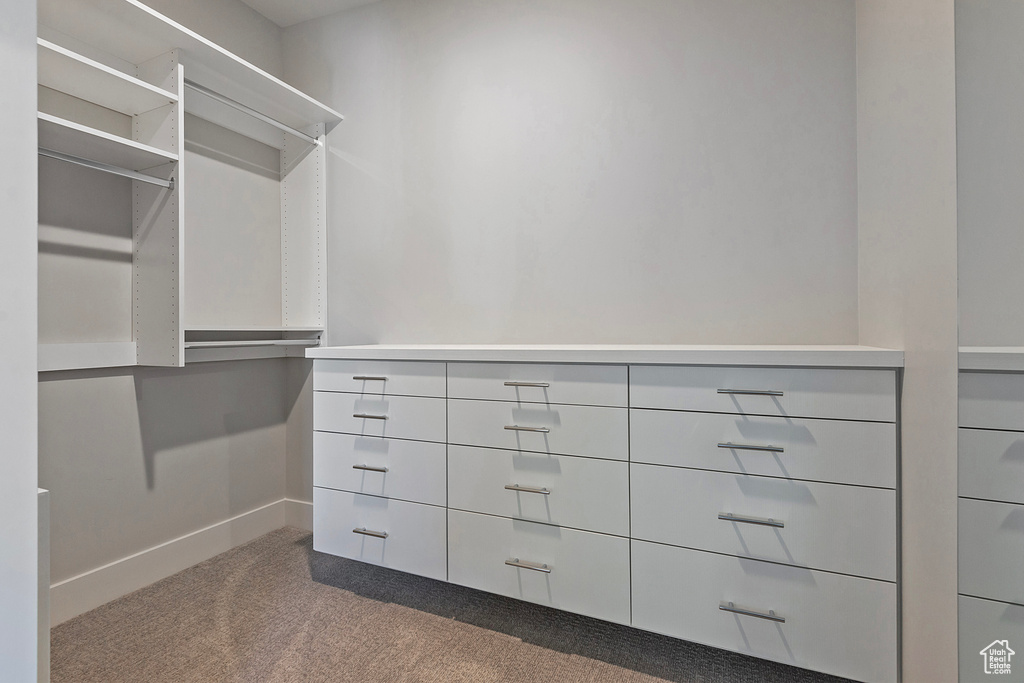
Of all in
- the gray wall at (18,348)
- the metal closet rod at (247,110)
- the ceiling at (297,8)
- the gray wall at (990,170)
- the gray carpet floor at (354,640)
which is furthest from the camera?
the ceiling at (297,8)

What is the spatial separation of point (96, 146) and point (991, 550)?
2443mm

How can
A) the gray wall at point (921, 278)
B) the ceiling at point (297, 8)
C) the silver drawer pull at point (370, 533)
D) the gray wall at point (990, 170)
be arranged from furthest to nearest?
the ceiling at point (297, 8) < the silver drawer pull at point (370, 533) < the gray wall at point (921, 278) < the gray wall at point (990, 170)

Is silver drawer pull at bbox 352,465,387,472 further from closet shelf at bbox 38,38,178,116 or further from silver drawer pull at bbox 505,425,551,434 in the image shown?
closet shelf at bbox 38,38,178,116

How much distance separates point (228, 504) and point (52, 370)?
96 cm

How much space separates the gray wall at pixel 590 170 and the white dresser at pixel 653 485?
18.7 inches

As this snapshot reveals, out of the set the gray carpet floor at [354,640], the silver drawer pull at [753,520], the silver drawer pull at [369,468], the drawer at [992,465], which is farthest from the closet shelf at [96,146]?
the drawer at [992,465]

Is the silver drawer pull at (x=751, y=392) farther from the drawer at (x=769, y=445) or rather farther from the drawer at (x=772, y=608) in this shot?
the drawer at (x=772, y=608)

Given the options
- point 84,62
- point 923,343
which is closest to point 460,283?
point 84,62

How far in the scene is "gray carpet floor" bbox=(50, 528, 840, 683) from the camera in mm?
1502

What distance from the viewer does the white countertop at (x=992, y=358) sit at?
27.5 inches

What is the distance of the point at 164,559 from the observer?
211cm

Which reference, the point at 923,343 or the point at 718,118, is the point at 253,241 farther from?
the point at 923,343

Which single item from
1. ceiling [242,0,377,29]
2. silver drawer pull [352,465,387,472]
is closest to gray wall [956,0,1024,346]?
silver drawer pull [352,465,387,472]
